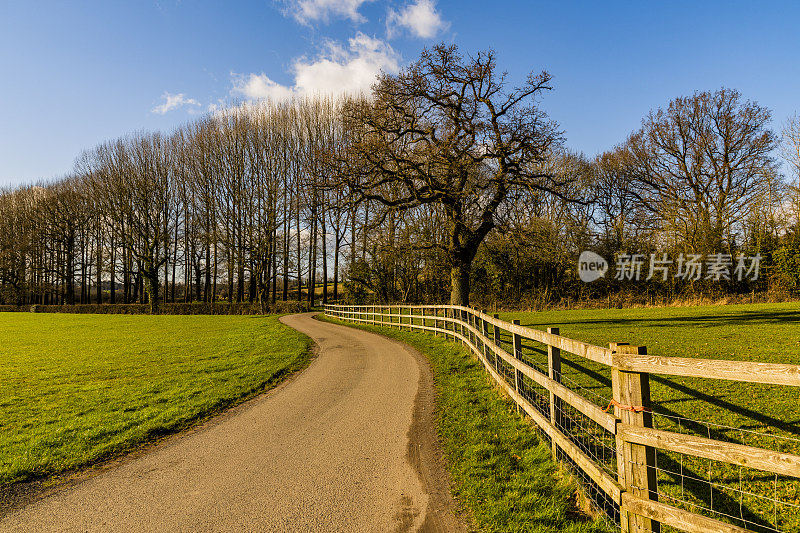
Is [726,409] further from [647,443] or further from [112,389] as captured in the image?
[112,389]

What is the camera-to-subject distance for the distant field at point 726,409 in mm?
3730

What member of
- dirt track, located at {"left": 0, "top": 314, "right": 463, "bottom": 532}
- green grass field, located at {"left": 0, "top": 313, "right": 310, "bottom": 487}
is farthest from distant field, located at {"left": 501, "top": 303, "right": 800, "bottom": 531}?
green grass field, located at {"left": 0, "top": 313, "right": 310, "bottom": 487}

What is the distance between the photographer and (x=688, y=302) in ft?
92.5

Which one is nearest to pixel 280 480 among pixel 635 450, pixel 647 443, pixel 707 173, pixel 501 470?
pixel 501 470

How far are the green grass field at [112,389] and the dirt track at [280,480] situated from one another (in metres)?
0.85

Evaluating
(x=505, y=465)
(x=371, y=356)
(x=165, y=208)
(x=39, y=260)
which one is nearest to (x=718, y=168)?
(x=371, y=356)

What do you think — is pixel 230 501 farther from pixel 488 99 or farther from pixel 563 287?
pixel 563 287

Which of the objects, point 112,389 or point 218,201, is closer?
point 112,389

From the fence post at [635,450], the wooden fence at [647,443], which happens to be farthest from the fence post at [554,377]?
the fence post at [635,450]

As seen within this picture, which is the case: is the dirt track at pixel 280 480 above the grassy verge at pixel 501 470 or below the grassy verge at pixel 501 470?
below

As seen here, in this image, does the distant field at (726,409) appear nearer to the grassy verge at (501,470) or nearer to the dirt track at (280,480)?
the grassy verge at (501,470)

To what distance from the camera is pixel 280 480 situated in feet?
14.8

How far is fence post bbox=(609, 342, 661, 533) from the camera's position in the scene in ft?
9.31

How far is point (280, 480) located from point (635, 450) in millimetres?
3654
